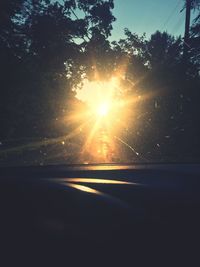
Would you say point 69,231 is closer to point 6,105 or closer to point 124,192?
point 124,192

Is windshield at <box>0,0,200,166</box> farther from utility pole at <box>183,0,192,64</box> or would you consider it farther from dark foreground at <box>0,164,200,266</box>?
dark foreground at <box>0,164,200,266</box>

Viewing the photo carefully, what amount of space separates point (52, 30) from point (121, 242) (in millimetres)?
22265

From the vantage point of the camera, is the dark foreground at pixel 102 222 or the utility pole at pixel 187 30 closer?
the dark foreground at pixel 102 222

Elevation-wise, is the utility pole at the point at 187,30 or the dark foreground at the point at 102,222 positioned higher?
the utility pole at the point at 187,30

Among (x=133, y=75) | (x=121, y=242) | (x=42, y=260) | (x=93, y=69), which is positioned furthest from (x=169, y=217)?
(x=133, y=75)

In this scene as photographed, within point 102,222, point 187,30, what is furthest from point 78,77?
point 102,222

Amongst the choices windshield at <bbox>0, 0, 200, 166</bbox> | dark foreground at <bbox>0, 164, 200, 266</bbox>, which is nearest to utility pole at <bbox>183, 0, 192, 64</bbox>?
windshield at <bbox>0, 0, 200, 166</bbox>

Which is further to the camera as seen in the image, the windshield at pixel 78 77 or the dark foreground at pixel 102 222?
the windshield at pixel 78 77

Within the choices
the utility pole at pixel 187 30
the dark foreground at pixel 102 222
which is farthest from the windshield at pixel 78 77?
the dark foreground at pixel 102 222

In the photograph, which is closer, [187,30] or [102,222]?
[102,222]

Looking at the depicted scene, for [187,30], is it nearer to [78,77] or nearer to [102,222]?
[78,77]

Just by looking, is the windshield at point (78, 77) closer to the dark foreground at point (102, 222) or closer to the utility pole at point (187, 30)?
the utility pole at point (187, 30)

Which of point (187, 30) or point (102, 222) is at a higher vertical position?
point (187, 30)

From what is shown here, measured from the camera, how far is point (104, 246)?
2234 millimetres
